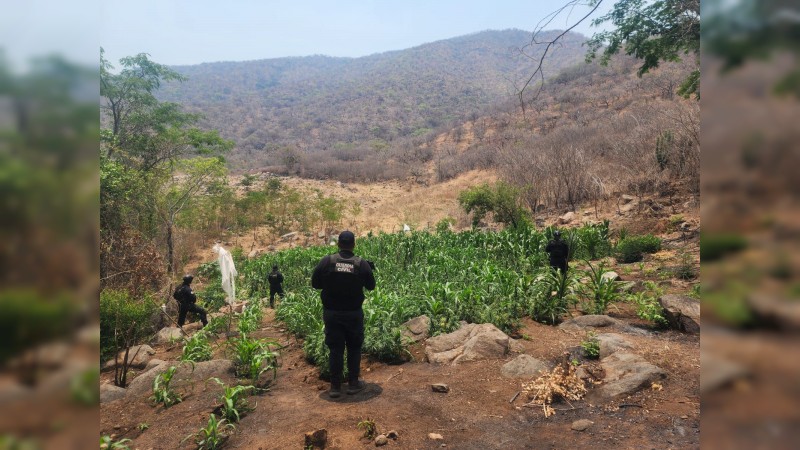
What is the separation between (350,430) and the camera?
379 cm

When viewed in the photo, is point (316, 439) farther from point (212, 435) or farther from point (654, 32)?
point (654, 32)

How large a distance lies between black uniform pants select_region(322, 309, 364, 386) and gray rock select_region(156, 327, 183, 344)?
4.39 meters

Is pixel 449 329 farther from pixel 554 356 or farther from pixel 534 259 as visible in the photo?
pixel 534 259

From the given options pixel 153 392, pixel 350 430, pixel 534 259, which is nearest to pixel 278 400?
pixel 350 430

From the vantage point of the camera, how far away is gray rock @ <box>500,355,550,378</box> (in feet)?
15.5

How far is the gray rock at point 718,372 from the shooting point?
52 cm

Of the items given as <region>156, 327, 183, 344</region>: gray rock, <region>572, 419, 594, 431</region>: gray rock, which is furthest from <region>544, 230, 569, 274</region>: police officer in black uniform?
<region>156, 327, 183, 344</region>: gray rock

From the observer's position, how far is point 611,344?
500cm

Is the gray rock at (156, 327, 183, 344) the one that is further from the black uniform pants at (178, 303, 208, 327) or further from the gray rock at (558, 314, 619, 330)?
the gray rock at (558, 314, 619, 330)

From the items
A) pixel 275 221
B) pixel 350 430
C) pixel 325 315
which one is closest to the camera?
pixel 350 430

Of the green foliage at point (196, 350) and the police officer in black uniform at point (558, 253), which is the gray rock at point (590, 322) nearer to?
the police officer in black uniform at point (558, 253)

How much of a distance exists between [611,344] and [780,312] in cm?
506

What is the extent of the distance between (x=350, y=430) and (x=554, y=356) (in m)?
2.55

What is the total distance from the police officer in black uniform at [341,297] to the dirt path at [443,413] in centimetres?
40
